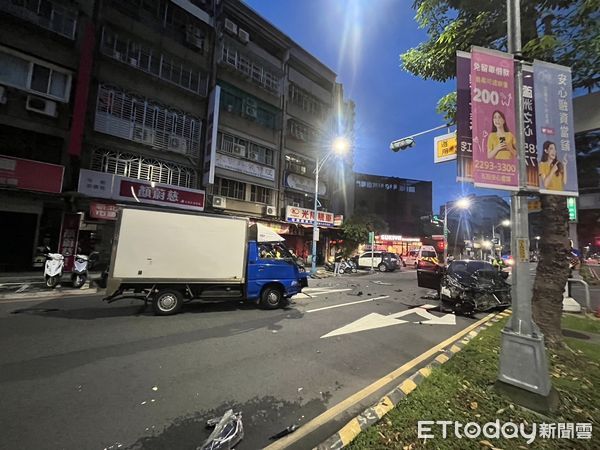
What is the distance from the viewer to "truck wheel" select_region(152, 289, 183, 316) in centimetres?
796

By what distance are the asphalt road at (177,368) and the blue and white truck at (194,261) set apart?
0.63 m

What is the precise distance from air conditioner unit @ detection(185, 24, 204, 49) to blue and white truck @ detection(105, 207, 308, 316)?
17.6 m

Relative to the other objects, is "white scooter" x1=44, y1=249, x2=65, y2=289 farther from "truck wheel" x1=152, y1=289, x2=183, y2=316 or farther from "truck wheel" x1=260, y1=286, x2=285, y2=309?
"truck wheel" x1=260, y1=286, x2=285, y2=309

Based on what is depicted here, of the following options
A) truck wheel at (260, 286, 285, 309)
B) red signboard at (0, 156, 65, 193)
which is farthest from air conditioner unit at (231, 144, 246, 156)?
truck wheel at (260, 286, 285, 309)

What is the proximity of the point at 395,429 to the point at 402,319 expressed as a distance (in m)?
6.01

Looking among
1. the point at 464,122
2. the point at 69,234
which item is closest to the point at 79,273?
the point at 69,234

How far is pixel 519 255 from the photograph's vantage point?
3.76 meters

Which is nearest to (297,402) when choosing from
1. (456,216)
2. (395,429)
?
(395,429)

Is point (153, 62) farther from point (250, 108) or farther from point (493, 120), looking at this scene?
point (493, 120)

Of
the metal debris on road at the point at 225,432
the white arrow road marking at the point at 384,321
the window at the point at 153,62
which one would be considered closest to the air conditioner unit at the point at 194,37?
the window at the point at 153,62

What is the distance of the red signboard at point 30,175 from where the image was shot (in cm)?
1294

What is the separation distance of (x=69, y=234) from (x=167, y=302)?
10716 mm

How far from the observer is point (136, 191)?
16.2 meters

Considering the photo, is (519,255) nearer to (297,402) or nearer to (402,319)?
(297,402)
